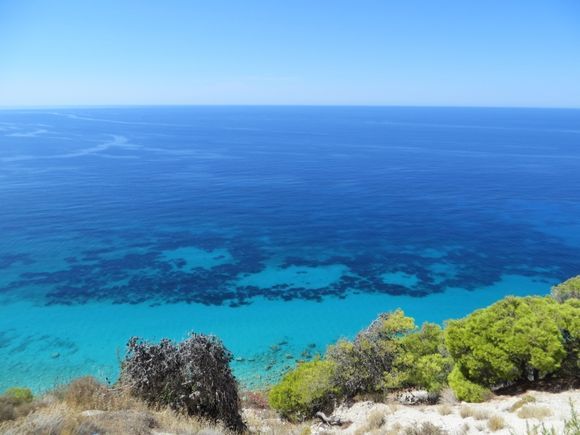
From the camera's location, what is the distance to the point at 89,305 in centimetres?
3841

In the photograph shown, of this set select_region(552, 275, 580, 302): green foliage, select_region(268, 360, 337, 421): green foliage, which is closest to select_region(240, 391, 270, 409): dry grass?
select_region(268, 360, 337, 421): green foliage

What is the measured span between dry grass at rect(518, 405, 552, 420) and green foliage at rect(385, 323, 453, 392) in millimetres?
5382

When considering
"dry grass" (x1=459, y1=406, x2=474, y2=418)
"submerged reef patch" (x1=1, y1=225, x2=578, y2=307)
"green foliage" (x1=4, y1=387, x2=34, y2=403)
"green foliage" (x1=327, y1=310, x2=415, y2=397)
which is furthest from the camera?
"submerged reef patch" (x1=1, y1=225, x2=578, y2=307)

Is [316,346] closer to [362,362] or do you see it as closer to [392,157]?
[362,362]

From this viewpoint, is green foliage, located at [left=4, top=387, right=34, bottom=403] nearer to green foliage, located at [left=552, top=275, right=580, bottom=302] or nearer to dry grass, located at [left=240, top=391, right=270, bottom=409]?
dry grass, located at [left=240, top=391, right=270, bottom=409]

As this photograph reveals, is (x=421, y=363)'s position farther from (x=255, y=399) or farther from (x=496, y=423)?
(x=255, y=399)

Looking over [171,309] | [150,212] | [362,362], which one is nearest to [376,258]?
[171,309]

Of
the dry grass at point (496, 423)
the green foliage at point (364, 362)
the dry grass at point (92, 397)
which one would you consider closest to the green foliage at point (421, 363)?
the green foliage at point (364, 362)

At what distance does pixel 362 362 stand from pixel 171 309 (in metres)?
22.5

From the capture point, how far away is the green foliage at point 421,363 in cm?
2020

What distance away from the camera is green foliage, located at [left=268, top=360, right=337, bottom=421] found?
64.5 ft

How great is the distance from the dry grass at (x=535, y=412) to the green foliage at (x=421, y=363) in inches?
212

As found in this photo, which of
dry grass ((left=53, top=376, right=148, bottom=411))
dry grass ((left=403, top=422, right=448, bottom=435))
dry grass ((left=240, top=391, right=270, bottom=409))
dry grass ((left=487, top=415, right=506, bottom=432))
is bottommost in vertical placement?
dry grass ((left=240, top=391, right=270, bottom=409))

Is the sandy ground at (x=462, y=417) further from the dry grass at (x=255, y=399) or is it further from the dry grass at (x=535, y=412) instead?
the dry grass at (x=255, y=399)
